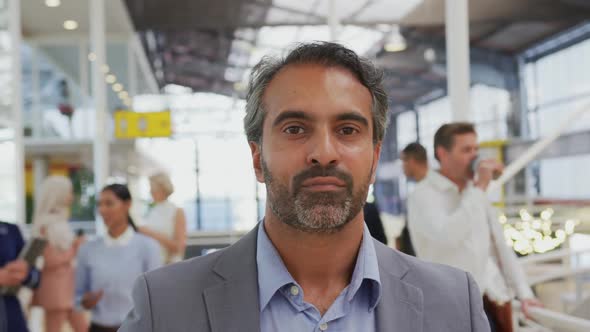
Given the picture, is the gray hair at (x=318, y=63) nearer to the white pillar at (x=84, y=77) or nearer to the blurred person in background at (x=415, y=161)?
the blurred person in background at (x=415, y=161)

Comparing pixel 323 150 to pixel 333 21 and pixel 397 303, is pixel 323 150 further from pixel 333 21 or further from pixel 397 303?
pixel 333 21

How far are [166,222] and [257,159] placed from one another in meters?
3.87

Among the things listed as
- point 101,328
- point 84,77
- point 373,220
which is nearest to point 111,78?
point 84,77

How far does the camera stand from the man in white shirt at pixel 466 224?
251cm

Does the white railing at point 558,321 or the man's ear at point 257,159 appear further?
the white railing at point 558,321

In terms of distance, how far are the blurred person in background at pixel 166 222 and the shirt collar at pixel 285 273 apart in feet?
11.8

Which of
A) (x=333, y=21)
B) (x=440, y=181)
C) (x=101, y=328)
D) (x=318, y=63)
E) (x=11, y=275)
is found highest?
(x=333, y=21)

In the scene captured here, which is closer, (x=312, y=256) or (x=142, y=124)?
(x=312, y=256)

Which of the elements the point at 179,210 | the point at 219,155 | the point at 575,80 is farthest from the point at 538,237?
the point at 219,155

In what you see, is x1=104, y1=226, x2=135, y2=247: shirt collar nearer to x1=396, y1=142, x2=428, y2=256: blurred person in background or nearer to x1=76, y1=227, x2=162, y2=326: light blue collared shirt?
x1=76, y1=227, x2=162, y2=326: light blue collared shirt

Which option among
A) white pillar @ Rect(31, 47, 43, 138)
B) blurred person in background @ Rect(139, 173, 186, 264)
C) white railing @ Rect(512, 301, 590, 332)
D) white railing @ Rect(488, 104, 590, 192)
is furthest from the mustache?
white pillar @ Rect(31, 47, 43, 138)

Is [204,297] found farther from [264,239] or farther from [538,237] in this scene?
[538,237]

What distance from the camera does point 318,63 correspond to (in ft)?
4.09

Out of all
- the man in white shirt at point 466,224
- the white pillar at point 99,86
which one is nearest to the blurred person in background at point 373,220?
the man in white shirt at point 466,224
